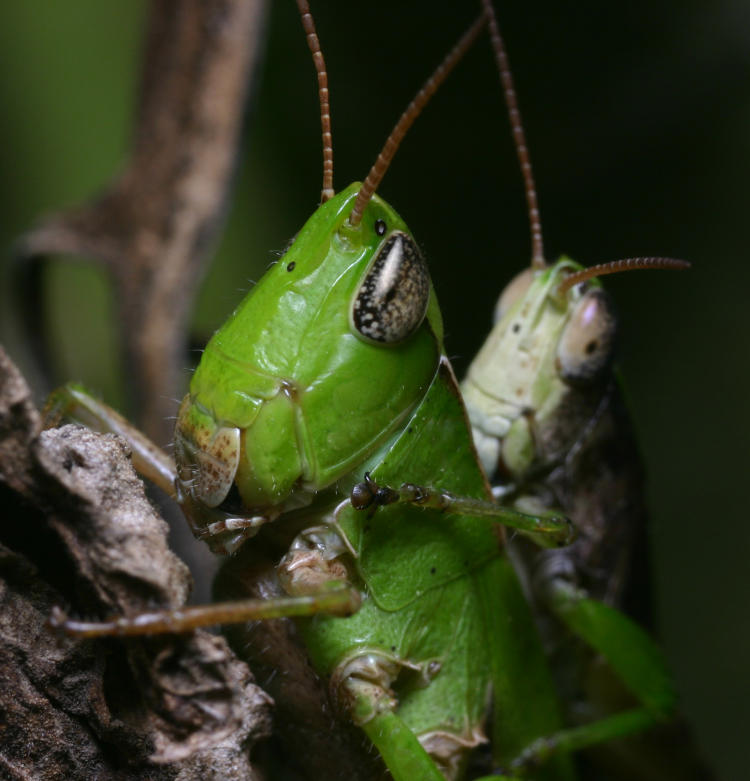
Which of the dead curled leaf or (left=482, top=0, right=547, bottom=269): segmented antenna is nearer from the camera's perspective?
the dead curled leaf

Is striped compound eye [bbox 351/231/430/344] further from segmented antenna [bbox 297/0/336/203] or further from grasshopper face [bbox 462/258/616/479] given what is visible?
grasshopper face [bbox 462/258/616/479]

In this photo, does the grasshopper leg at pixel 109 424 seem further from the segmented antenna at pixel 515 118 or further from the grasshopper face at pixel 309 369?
the segmented antenna at pixel 515 118

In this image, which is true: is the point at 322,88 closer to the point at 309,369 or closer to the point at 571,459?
the point at 309,369

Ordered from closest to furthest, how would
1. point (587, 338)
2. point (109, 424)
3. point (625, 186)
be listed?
point (109, 424)
point (587, 338)
point (625, 186)

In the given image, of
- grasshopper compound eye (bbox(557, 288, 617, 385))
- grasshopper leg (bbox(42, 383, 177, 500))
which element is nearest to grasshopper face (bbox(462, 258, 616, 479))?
grasshopper compound eye (bbox(557, 288, 617, 385))

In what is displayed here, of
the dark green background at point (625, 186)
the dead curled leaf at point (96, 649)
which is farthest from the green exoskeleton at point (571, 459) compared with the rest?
the dead curled leaf at point (96, 649)

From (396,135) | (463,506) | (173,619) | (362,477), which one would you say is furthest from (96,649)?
(396,135)

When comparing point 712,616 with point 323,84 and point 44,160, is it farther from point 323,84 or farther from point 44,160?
point 44,160
